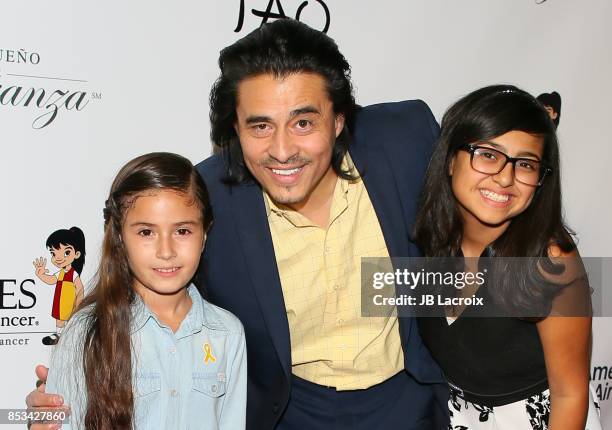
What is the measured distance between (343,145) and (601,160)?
1.26m

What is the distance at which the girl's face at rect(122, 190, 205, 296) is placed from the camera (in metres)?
1.50

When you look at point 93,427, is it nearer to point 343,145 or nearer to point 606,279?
point 343,145

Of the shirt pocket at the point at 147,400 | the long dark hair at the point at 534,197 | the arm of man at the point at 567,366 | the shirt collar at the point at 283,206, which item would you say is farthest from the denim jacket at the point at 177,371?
the arm of man at the point at 567,366

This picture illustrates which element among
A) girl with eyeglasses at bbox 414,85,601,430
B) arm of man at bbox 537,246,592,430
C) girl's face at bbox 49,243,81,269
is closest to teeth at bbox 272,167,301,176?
girl with eyeglasses at bbox 414,85,601,430

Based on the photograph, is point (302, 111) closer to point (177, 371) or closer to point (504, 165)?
point (504, 165)

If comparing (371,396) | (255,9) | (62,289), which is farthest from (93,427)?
(255,9)

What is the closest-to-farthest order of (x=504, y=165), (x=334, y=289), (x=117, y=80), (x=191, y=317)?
(x=504, y=165) → (x=191, y=317) → (x=334, y=289) → (x=117, y=80)

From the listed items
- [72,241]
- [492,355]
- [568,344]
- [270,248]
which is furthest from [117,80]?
[568,344]

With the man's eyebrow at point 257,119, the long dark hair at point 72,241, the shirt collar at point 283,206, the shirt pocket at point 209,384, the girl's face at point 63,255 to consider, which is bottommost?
the shirt pocket at point 209,384

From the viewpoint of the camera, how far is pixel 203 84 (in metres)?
2.01

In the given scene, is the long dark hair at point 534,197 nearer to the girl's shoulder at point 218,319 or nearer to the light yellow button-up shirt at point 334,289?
the light yellow button-up shirt at point 334,289

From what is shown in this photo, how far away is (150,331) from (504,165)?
90 cm

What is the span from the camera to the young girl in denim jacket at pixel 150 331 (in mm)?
1458

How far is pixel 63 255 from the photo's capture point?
192 cm
